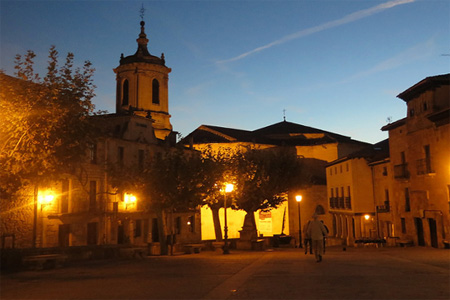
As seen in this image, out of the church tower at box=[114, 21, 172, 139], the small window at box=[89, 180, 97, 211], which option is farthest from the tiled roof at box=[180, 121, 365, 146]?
the small window at box=[89, 180, 97, 211]

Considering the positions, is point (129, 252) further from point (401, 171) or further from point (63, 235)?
point (401, 171)

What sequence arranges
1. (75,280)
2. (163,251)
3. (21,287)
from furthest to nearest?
(163,251) < (75,280) < (21,287)

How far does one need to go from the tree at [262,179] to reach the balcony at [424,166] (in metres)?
10.7

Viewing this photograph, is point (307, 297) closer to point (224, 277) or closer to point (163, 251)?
point (224, 277)

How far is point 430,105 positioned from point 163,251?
58.9 ft

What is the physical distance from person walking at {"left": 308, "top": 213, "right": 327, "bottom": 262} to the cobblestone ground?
3.84 ft

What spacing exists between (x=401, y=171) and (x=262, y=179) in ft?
33.0

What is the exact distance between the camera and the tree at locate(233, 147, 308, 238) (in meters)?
33.6

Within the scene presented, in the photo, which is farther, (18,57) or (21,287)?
(18,57)

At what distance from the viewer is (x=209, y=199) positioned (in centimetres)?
3014

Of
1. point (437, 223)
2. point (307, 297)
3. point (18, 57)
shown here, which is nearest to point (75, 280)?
point (307, 297)

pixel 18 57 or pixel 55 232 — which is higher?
pixel 18 57

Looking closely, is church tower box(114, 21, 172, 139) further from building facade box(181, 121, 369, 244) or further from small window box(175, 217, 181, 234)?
small window box(175, 217, 181, 234)

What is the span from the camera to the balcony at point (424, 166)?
2670cm
